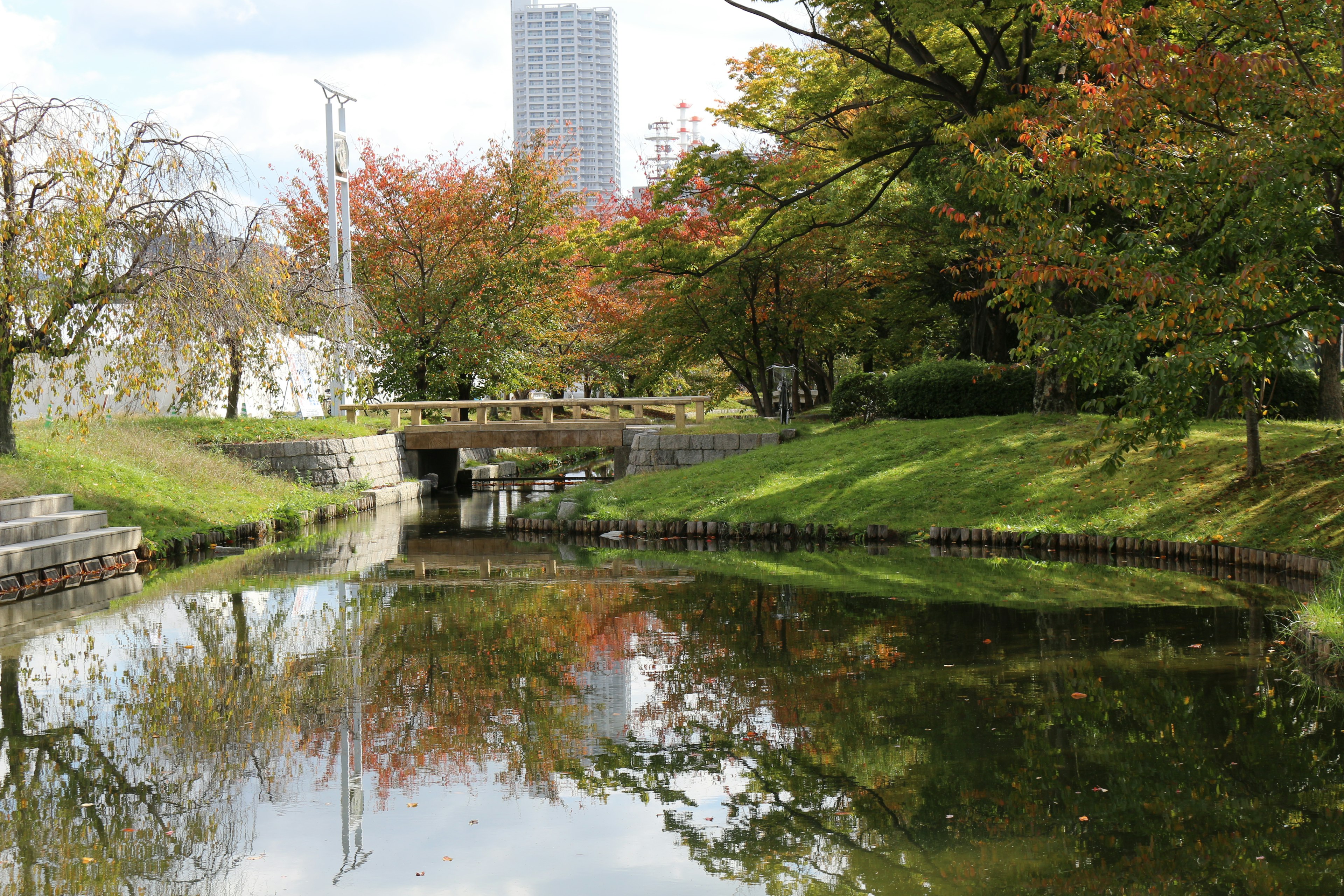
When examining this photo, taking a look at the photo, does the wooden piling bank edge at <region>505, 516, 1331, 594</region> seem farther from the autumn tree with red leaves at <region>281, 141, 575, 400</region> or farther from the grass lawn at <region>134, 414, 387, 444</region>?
the autumn tree with red leaves at <region>281, 141, 575, 400</region>

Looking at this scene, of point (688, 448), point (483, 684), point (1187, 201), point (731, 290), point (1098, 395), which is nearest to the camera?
point (483, 684)

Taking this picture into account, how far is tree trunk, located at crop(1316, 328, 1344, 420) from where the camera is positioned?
17.5 m

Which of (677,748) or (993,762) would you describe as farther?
(677,748)

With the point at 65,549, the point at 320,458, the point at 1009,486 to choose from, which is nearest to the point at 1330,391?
the point at 1009,486

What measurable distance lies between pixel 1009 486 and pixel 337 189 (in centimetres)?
1774

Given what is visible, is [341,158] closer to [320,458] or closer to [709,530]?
[320,458]

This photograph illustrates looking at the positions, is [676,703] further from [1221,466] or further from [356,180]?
[356,180]

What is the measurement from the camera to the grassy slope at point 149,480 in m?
13.8

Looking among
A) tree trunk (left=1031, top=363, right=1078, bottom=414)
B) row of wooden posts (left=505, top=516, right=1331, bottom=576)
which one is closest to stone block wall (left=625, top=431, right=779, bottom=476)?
row of wooden posts (left=505, top=516, right=1331, bottom=576)

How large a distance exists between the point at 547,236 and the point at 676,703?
74.0 ft

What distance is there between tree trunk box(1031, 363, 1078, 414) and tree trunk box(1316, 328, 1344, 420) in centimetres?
386

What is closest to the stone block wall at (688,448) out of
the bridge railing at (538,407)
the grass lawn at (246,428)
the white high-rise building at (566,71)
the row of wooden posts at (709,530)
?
the bridge railing at (538,407)

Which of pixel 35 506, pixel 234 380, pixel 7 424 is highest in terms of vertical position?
pixel 234 380

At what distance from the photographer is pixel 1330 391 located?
1769 cm
